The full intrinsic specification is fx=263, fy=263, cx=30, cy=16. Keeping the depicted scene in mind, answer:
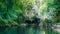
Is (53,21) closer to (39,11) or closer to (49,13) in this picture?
(49,13)

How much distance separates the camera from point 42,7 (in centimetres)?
4559

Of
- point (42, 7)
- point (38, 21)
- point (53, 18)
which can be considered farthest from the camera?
point (38, 21)

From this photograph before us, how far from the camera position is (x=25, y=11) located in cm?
4781

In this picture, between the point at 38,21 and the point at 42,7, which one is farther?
the point at 38,21

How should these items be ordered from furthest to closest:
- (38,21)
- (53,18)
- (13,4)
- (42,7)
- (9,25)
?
(38,21), (42,7), (53,18), (9,25), (13,4)

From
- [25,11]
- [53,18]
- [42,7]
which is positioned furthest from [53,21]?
[25,11]

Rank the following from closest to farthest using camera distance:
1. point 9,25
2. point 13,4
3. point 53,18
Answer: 1. point 13,4
2. point 9,25
3. point 53,18

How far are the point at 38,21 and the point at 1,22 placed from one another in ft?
44.1

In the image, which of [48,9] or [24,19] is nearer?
[48,9]

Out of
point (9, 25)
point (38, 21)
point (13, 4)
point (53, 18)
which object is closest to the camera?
point (13, 4)

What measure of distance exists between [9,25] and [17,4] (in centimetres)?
346

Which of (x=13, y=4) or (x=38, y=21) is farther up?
(x=13, y=4)

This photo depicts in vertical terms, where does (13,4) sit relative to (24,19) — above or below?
above

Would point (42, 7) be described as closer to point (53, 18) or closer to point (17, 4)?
point (53, 18)
